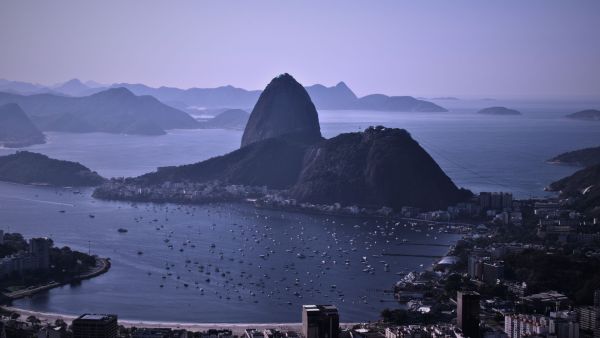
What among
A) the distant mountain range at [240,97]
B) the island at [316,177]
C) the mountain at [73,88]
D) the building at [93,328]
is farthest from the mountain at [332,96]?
the building at [93,328]

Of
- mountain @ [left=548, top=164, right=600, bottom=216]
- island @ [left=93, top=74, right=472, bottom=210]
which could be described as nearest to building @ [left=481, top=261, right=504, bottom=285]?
mountain @ [left=548, top=164, right=600, bottom=216]

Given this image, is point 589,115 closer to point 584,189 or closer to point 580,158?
point 580,158

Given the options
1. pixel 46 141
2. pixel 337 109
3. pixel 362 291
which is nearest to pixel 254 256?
pixel 362 291

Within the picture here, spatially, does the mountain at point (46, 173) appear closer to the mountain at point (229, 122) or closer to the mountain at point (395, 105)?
the mountain at point (229, 122)

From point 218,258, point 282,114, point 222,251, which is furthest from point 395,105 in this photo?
point 218,258

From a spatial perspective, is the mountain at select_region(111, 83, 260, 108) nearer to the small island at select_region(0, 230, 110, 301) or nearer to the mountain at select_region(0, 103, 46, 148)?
the mountain at select_region(0, 103, 46, 148)
